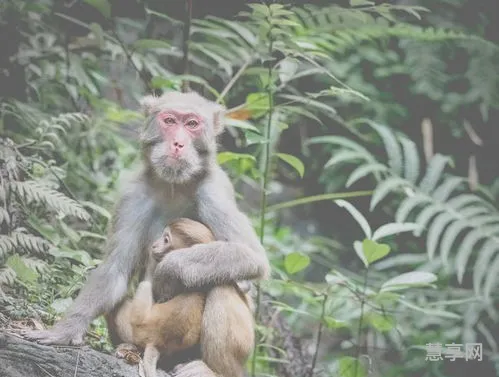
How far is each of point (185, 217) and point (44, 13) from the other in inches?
121

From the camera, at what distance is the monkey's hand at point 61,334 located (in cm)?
449

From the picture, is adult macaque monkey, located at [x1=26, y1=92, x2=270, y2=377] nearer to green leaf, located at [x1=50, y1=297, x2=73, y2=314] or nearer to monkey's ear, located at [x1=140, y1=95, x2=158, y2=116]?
monkey's ear, located at [x1=140, y1=95, x2=158, y2=116]

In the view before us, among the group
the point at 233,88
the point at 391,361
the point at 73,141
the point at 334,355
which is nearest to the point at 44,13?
the point at 73,141

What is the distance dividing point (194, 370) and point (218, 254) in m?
0.65

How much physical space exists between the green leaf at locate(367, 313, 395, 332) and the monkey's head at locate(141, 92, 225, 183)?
6.26 ft

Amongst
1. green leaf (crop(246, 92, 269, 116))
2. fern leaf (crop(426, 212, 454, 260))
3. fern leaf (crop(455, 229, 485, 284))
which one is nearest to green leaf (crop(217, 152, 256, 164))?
green leaf (crop(246, 92, 269, 116))

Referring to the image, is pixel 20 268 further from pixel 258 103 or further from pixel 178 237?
pixel 258 103

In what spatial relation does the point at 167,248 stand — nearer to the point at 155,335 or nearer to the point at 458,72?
the point at 155,335

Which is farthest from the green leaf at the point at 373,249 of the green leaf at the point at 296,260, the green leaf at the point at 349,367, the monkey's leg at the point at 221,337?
the monkey's leg at the point at 221,337

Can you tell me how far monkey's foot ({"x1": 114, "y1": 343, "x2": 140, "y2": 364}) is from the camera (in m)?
4.61

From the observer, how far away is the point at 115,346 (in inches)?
190

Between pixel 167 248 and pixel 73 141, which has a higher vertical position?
pixel 73 141

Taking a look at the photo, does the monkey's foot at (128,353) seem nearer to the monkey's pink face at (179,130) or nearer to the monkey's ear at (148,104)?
the monkey's pink face at (179,130)

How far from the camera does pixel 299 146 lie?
34.4ft
